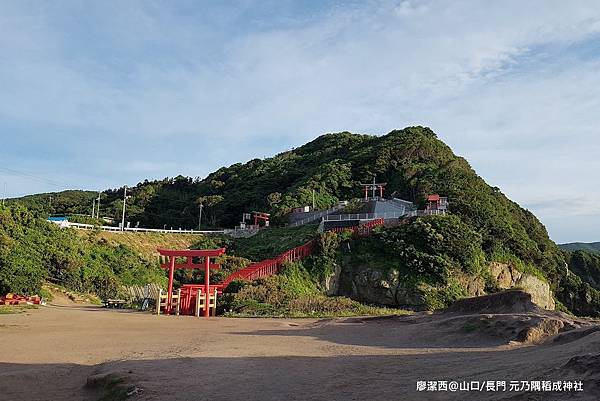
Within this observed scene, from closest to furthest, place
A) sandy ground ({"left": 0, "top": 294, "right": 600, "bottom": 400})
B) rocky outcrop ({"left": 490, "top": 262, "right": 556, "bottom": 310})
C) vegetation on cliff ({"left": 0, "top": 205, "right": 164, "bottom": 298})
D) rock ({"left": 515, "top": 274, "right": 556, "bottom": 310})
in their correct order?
sandy ground ({"left": 0, "top": 294, "right": 600, "bottom": 400})
vegetation on cliff ({"left": 0, "top": 205, "right": 164, "bottom": 298})
rocky outcrop ({"left": 490, "top": 262, "right": 556, "bottom": 310})
rock ({"left": 515, "top": 274, "right": 556, "bottom": 310})

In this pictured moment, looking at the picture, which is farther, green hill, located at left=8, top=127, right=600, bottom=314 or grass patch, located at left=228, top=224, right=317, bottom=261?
green hill, located at left=8, top=127, right=600, bottom=314

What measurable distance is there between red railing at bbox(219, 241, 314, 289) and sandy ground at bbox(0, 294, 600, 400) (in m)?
9.93

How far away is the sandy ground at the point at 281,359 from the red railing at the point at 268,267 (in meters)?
9.93

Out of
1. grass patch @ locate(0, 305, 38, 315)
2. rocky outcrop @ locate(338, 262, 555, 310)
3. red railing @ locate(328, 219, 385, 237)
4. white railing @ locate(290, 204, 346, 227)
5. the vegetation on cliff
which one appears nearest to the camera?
grass patch @ locate(0, 305, 38, 315)

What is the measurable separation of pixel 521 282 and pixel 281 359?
33.0 m

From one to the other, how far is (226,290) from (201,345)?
14.2m

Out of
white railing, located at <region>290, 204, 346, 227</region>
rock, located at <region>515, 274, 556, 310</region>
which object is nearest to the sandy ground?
rock, located at <region>515, 274, 556, 310</region>

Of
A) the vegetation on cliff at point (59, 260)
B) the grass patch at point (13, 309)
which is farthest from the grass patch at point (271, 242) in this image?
the grass patch at point (13, 309)

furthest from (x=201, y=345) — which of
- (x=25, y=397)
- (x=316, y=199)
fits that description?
(x=316, y=199)

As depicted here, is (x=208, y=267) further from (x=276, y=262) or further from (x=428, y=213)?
(x=428, y=213)

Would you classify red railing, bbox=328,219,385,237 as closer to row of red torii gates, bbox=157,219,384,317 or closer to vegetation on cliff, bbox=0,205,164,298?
row of red torii gates, bbox=157,219,384,317

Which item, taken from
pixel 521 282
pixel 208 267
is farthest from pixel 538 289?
pixel 208 267

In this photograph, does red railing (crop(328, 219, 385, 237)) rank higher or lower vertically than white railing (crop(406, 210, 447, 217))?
lower

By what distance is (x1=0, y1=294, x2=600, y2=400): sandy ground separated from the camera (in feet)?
23.6
